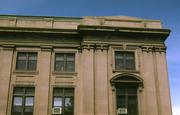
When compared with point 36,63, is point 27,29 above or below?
above

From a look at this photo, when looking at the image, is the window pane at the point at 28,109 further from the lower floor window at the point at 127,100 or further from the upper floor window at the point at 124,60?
the upper floor window at the point at 124,60

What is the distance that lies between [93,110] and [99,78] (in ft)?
8.31

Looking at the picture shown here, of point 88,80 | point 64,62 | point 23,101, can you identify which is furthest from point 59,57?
point 23,101

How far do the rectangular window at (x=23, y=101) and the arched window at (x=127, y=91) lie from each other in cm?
623

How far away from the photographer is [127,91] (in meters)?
22.6

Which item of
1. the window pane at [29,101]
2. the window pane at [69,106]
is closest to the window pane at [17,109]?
the window pane at [29,101]

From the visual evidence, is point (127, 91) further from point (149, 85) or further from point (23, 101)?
point (23, 101)

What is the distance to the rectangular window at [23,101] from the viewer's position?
72.1ft

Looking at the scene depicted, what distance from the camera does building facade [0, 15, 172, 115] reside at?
72.5 feet

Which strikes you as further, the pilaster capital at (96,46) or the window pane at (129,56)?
the window pane at (129,56)

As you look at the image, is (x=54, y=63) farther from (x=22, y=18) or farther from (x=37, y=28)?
(x=22, y=18)

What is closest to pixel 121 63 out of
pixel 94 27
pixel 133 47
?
pixel 133 47

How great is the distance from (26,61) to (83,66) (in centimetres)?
454

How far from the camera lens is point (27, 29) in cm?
2388
